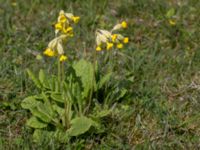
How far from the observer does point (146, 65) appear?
373 cm

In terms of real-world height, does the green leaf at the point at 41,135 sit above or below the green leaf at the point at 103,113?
below

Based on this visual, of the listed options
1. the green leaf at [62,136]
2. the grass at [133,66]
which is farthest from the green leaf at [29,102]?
the green leaf at [62,136]

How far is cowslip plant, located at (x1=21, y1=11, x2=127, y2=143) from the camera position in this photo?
2.86 m

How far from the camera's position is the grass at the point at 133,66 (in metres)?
3.04

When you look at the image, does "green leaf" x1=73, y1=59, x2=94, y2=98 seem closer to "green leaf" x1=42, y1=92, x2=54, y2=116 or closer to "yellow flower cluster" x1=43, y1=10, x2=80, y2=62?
"green leaf" x1=42, y1=92, x2=54, y2=116

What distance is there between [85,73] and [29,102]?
1.48 feet

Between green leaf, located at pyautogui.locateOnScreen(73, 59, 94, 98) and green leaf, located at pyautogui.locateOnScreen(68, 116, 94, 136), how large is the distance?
0.30 metres

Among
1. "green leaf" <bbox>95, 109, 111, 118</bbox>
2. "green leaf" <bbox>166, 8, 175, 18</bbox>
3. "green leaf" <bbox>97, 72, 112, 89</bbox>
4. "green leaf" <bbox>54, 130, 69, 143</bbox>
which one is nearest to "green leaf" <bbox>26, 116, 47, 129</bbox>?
"green leaf" <bbox>54, 130, 69, 143</bbox>

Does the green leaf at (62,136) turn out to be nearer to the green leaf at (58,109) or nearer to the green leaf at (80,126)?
the green leaf at (80,126)

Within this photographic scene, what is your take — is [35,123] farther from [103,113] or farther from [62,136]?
[103,113]

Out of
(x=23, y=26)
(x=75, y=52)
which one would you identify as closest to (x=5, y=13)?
(x=23, y=26)

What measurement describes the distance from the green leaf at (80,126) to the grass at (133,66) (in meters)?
0.09

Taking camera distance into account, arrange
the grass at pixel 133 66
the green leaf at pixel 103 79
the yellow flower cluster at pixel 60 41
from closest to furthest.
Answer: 1. the yellow flower cluster at pixel 60 41
2. the grass at pixel 133 66
3. the green leaf at pixel 103 79

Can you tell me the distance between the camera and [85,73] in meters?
3.18
